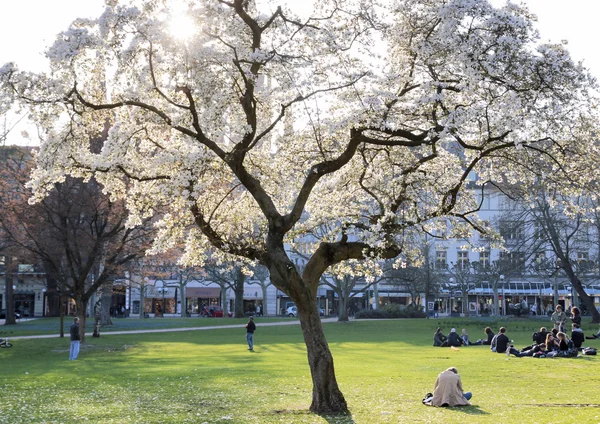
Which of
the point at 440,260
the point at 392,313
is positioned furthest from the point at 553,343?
the point at 440,260

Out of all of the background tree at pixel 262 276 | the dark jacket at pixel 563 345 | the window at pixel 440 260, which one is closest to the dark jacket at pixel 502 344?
the dark jacket at pixel 563 345

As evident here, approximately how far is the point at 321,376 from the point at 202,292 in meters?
79.8

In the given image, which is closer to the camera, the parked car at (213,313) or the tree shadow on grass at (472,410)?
the tree shadow on grass at (472,410)

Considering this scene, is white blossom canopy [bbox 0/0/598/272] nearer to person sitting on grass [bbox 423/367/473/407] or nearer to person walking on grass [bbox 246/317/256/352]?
person sitting on grass [bbox 423/367/473/407]

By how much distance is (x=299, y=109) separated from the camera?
49.5ft

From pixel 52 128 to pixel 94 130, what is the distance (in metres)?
1.32

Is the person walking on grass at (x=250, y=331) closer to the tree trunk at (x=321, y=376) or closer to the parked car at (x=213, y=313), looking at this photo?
the tree trunk at (x=321, y=376)

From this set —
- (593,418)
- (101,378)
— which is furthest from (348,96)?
(101,378)

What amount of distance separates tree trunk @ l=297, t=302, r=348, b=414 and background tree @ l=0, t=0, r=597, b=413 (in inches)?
1.1

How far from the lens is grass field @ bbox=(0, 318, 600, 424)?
13961mm

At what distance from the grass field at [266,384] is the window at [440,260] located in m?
40.8

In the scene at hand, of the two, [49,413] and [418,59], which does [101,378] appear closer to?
[49,413]

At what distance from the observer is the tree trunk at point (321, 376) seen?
14367 millimetres

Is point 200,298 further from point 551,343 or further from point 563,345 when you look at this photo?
point 563,345
